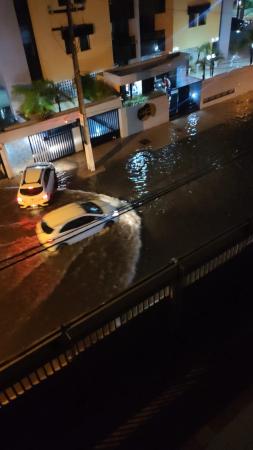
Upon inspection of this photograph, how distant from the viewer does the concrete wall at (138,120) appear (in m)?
21.1

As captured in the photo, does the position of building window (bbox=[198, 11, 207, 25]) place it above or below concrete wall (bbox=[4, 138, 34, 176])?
above

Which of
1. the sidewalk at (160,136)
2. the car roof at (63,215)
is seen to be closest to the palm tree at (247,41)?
the sidewalk at (160,136)

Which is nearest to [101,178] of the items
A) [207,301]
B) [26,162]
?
[26,162]

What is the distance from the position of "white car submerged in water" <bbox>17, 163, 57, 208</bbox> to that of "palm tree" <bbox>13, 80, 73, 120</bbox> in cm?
381

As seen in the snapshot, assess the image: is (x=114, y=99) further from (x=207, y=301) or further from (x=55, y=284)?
(x=207, y=301)

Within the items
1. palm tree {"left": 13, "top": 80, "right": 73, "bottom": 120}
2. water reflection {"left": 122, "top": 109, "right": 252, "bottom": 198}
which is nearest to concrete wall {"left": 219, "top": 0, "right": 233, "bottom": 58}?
water reflection {"left": 122, "top": 109, "right": 252, "bottom": 198}

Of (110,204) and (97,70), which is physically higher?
(97,70)

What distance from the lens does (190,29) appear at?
25.4 m

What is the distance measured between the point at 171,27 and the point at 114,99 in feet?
29.9

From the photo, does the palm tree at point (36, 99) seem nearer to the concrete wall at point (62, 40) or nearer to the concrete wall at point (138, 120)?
the concrete wall at point (62, 40)

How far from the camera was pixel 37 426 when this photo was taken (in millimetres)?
6465

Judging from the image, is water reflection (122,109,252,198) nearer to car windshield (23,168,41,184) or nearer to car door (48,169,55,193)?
car door (48,169,55,193)

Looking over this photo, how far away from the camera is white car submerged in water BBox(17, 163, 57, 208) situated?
1553 cm

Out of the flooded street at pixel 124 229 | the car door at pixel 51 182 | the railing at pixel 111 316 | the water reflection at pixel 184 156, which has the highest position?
the railing at pixel 111 316
